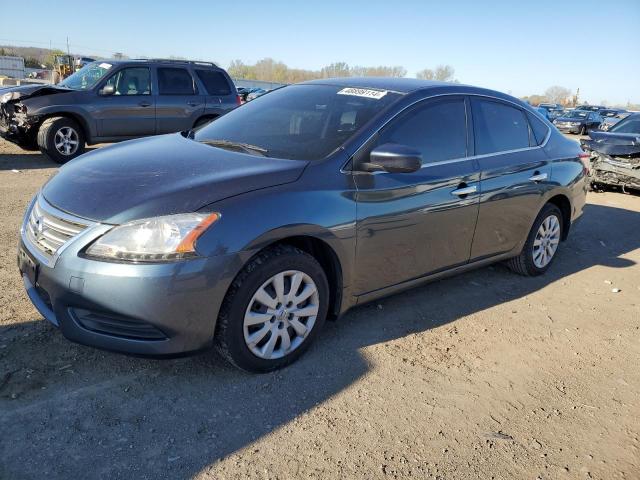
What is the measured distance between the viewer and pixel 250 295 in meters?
2.79

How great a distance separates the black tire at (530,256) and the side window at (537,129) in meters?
0.60

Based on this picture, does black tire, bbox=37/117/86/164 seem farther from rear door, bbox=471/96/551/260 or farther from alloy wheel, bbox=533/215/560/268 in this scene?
alloy wheel, bbox=533/215/560/268

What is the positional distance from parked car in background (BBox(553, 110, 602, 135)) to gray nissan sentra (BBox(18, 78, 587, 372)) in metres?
26.7

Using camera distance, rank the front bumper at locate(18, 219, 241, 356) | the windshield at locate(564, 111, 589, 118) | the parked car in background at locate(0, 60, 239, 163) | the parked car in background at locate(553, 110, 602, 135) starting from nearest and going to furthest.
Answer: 1. the front bumper at locate(18, 219, 241, 356)
2. the parked car in background at locate(0, 60, 239, 163)
3. the parked car in background at locate(553, 110, 602, 135)
4. the windshield at locate(564, 111, 589, 118)

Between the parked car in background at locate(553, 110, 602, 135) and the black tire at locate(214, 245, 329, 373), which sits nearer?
the black tire at locate(214, 245, 329, 373)

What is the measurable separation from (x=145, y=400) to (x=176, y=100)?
8.33 meters

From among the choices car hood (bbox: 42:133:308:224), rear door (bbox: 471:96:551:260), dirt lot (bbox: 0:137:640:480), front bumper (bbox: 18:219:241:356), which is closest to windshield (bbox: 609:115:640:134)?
rear door (bbox: 471:96:551:260)

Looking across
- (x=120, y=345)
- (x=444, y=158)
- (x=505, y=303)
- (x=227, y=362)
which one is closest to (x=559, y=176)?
(x=505, y=303)

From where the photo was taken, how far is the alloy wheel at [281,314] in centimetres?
288

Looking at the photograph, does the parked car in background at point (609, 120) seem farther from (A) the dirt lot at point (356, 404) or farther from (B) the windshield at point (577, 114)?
(A) the dirt lot at point (356, 404)

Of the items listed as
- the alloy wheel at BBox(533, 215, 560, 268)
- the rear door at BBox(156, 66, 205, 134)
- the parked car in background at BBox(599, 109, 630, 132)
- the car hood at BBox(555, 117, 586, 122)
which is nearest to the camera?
the alloy wheel at BBox(533, 215, 560, 268)

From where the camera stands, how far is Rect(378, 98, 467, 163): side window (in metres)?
3.53

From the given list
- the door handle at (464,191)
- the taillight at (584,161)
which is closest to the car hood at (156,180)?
the door handle at (464,191)

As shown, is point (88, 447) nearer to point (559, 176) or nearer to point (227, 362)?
point (227, 362)
